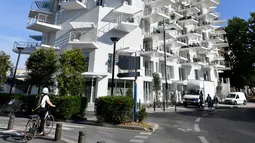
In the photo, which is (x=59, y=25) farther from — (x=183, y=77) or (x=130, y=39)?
(x=183, y=77)

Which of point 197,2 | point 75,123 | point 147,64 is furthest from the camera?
point 197,2

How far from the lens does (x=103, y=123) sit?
29.7ft

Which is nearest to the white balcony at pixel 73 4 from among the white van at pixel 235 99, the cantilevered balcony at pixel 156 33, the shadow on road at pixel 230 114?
the cantilevered balcony at pixel 156 33

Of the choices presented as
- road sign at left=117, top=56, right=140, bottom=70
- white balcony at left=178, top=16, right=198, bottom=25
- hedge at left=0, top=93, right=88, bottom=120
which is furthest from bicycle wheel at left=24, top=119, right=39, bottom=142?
white balcony at left=178, top=16, right=198, bottom=25

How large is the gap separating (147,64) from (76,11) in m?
12.6

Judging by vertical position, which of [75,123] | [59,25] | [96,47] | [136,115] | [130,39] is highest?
[59,25]

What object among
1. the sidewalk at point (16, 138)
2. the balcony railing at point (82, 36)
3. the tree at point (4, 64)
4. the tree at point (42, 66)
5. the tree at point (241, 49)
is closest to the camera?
the sidewalk at point (16, 138)

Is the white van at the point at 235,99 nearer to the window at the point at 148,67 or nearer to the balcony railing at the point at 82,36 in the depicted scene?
the window at the point at 148,67

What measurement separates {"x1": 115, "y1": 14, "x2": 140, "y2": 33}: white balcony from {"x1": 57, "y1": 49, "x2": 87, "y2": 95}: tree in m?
10.6

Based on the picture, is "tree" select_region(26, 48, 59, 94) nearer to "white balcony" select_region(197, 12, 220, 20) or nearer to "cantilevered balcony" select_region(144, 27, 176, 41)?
"cantilevered balcony" select_region(144, 27, 176, 41)

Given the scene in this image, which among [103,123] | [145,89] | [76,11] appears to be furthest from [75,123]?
[76,11]

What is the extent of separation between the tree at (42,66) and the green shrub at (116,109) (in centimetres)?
729

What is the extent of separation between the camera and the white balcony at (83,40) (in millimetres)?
19836

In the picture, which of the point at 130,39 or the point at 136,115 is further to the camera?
the point at 130,39
